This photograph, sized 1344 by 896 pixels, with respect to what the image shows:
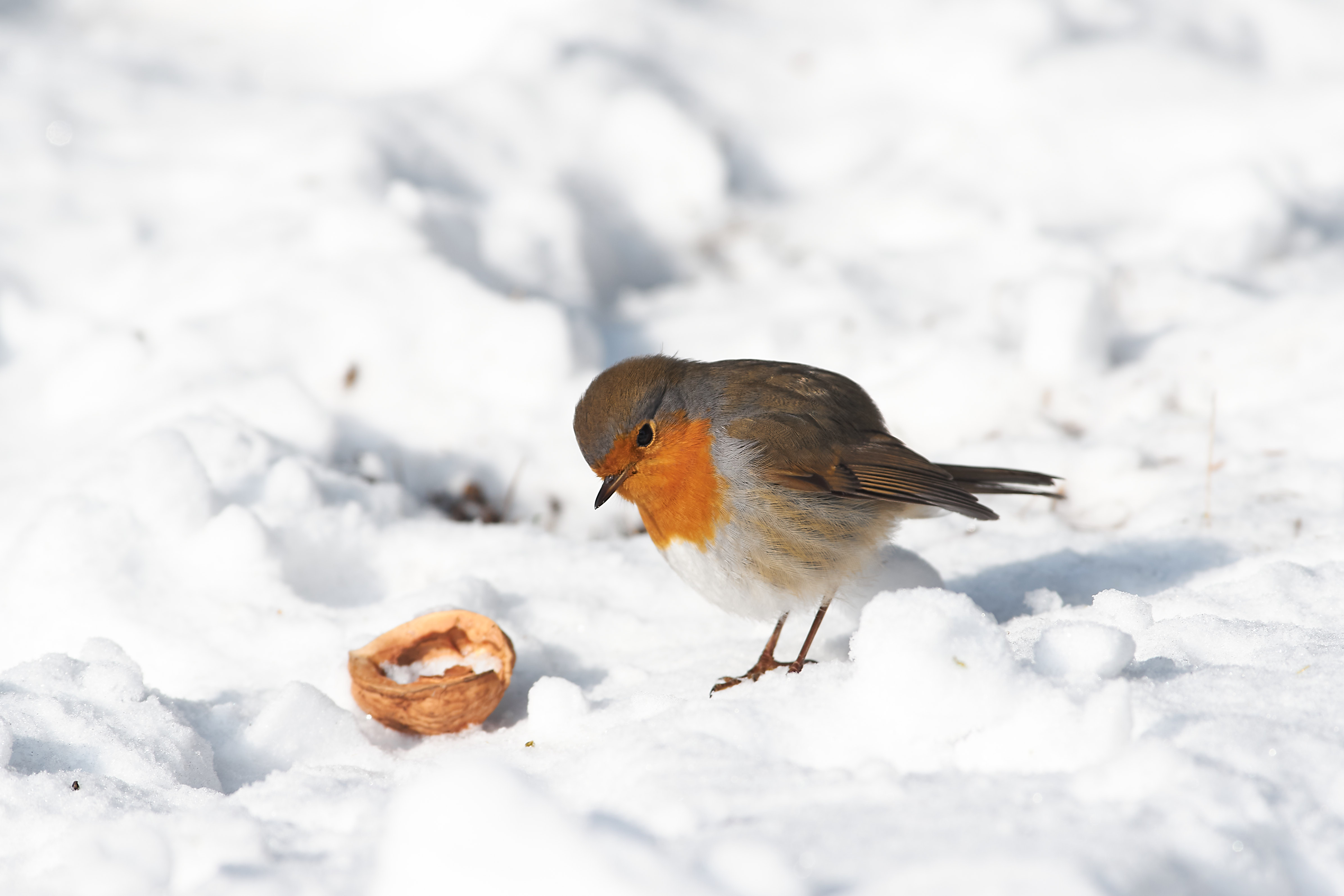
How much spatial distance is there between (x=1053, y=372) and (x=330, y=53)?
461 centimetres

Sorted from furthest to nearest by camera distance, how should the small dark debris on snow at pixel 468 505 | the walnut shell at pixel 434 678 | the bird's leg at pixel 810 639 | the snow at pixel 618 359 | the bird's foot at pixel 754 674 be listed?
the small dark debris on snow at pixel 468 505 → the bird's leg at pixel 810 639 → the bird's foot at pixel 754 674 → the walnut shell at pixel 434 678 → the snow at pixel 618 359

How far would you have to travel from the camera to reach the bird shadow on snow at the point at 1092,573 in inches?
112

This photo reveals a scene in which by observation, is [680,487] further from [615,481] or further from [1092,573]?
[1092,573]

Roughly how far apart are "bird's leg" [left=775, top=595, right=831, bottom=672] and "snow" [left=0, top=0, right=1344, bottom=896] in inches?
5.9

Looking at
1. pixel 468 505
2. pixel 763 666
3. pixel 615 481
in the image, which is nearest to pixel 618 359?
pixel 468 505

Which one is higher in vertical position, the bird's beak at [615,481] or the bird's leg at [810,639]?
the bird's beak at [615,481]

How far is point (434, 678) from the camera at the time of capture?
255 cm

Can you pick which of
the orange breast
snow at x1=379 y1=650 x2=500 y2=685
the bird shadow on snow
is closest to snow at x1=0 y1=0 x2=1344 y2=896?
the bird shadow on snow

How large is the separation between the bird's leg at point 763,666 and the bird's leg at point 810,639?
2cm

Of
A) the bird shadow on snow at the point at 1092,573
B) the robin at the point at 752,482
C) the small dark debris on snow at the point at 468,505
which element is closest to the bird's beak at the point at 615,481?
the robin at the point at 752,482

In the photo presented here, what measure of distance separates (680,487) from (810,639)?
0.54 metres

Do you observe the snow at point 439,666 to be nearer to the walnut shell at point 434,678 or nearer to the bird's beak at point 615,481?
the walnut shell at point 434,678

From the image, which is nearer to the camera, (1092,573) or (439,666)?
(439,666)

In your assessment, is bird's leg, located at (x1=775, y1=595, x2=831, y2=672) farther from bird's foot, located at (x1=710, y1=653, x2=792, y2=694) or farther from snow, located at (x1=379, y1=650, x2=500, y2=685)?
snow, located at (x1=379, y1=650, x2=500, y2=685)
